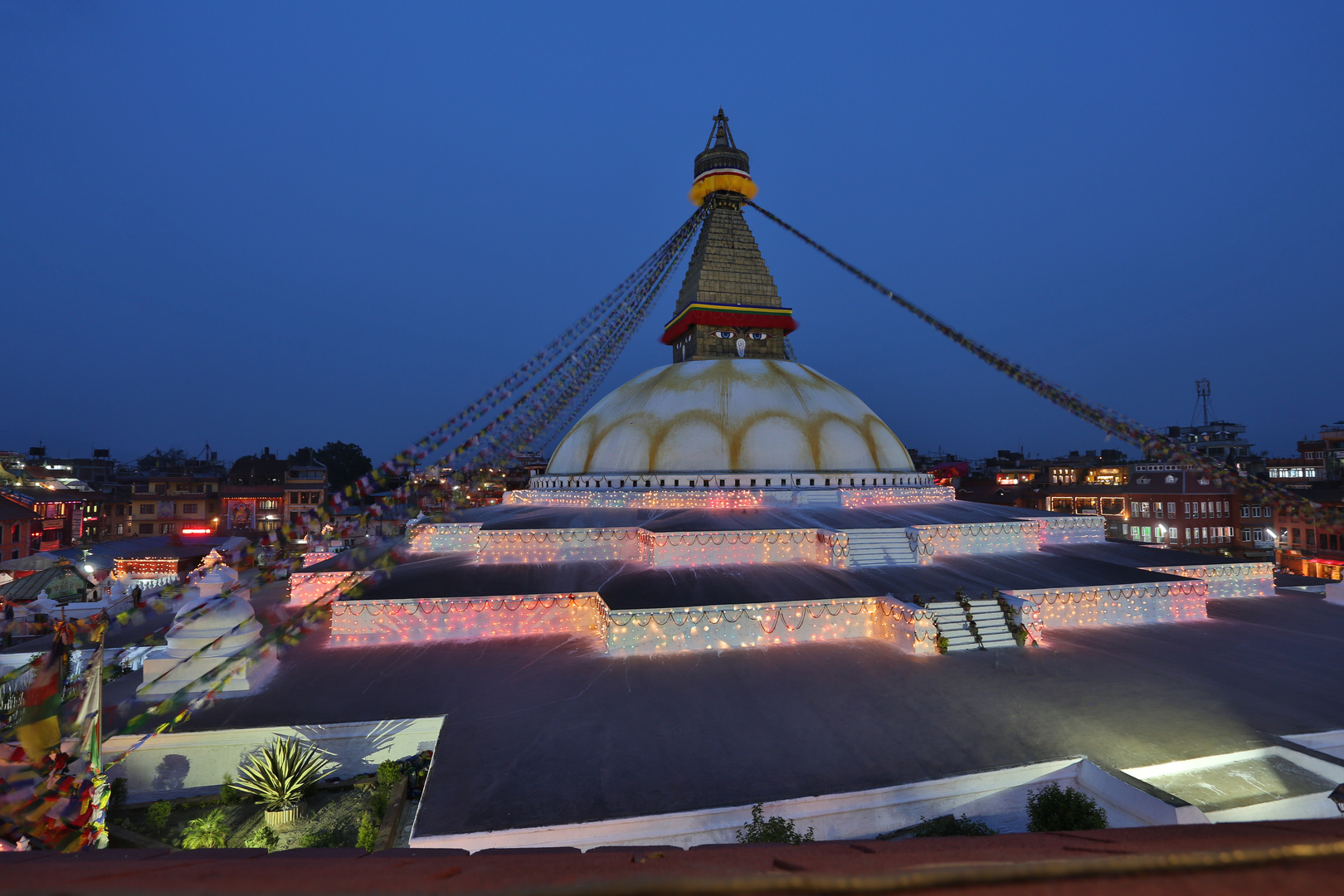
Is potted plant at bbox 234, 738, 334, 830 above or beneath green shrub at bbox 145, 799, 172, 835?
above

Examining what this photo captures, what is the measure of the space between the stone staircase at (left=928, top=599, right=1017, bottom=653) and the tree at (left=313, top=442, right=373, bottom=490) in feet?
161

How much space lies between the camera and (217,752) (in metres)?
6.30

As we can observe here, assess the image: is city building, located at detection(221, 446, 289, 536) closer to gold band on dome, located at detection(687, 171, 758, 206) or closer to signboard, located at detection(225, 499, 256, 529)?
signboard, located at detection(225, 499, 256, 529)

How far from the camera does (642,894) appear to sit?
3.05 feet

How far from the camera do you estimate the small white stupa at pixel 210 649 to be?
734 centimetres

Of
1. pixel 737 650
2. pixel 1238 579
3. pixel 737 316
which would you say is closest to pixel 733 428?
pixel 737 316

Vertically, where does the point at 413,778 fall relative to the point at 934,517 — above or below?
below

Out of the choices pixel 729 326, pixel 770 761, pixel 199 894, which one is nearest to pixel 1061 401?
pixel 729 326

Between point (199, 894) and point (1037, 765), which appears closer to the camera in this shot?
point (199, 894)

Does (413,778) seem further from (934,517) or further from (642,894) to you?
(934,517)

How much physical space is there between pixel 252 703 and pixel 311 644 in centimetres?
214

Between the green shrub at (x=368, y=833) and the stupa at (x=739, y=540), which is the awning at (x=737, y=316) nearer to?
the stupa at (x=739, y=540)

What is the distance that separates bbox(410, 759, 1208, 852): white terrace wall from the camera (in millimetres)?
4457

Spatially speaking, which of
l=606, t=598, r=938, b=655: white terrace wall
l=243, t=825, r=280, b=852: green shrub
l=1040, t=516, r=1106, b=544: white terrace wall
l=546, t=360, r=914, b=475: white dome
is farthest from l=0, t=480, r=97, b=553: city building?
l=1040, t=516, r=1106, b=544: white terrace wall
